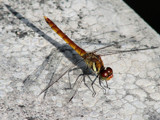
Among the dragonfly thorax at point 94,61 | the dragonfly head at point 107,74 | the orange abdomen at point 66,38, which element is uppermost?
the orange abdomen at point 66,38

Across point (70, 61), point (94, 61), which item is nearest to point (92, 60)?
point (94, 61)

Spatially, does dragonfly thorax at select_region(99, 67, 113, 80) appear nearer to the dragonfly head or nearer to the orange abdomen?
the dragonfly head

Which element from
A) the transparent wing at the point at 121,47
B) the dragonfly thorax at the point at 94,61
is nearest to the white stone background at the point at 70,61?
the transparent wing at the point at 121,47

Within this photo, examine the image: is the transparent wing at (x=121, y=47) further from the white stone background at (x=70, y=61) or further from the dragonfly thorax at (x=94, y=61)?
the dragonfly thorax at (x=94, y=61)

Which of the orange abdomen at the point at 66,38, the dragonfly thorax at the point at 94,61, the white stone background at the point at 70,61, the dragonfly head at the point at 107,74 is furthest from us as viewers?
the orange abdomen at the point at 66,38

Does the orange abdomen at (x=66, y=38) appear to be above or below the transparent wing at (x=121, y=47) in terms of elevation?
above

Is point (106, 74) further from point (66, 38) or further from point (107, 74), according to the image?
point (66, 38)

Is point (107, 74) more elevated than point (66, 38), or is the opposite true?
point (66, 38)

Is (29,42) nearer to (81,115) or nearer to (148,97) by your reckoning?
(81,115)

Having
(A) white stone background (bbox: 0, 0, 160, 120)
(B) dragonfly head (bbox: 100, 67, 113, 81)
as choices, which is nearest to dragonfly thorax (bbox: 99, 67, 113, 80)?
(B) dragonfly head (bbox: 100, 67, 113, 81)
